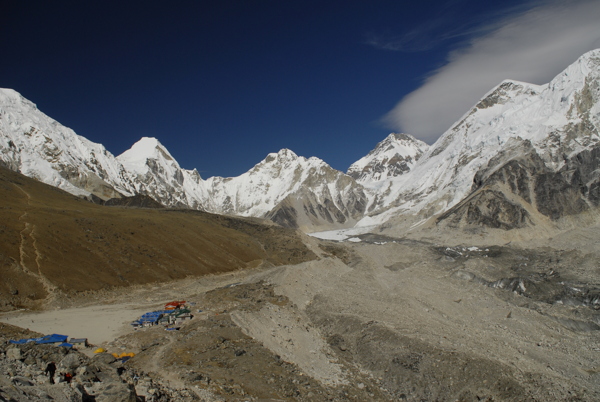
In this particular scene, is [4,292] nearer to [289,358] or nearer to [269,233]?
[289,358]

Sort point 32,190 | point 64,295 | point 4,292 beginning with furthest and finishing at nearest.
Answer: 1. point 32,190
2. point 64,295
3. point 4,292

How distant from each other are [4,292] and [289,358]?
26.8 meters

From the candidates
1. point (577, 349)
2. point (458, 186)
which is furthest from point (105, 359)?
point (458, 186)

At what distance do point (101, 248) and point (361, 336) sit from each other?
3624cm

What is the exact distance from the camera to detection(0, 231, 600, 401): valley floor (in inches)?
842

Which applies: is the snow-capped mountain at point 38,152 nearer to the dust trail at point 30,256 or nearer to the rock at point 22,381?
the dust trail at point 30,256

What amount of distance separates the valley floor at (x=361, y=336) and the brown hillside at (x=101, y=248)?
3220mm

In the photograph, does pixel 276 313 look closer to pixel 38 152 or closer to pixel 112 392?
pixel 112 392

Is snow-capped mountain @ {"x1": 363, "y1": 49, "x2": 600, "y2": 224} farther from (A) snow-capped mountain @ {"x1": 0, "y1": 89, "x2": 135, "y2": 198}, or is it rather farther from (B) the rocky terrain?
(A) snow-capped mountain @ {"x1": 0, "y1": 89, "x2": 135, "y2": 198}

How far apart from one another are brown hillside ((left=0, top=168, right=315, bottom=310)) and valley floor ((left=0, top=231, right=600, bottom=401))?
3220mm

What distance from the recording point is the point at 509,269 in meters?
61.1

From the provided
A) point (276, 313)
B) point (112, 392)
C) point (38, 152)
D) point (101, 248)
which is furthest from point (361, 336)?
point (38, 152)

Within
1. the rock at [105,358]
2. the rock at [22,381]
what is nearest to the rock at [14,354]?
the rock at [22,381]

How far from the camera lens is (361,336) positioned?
96.9ft
